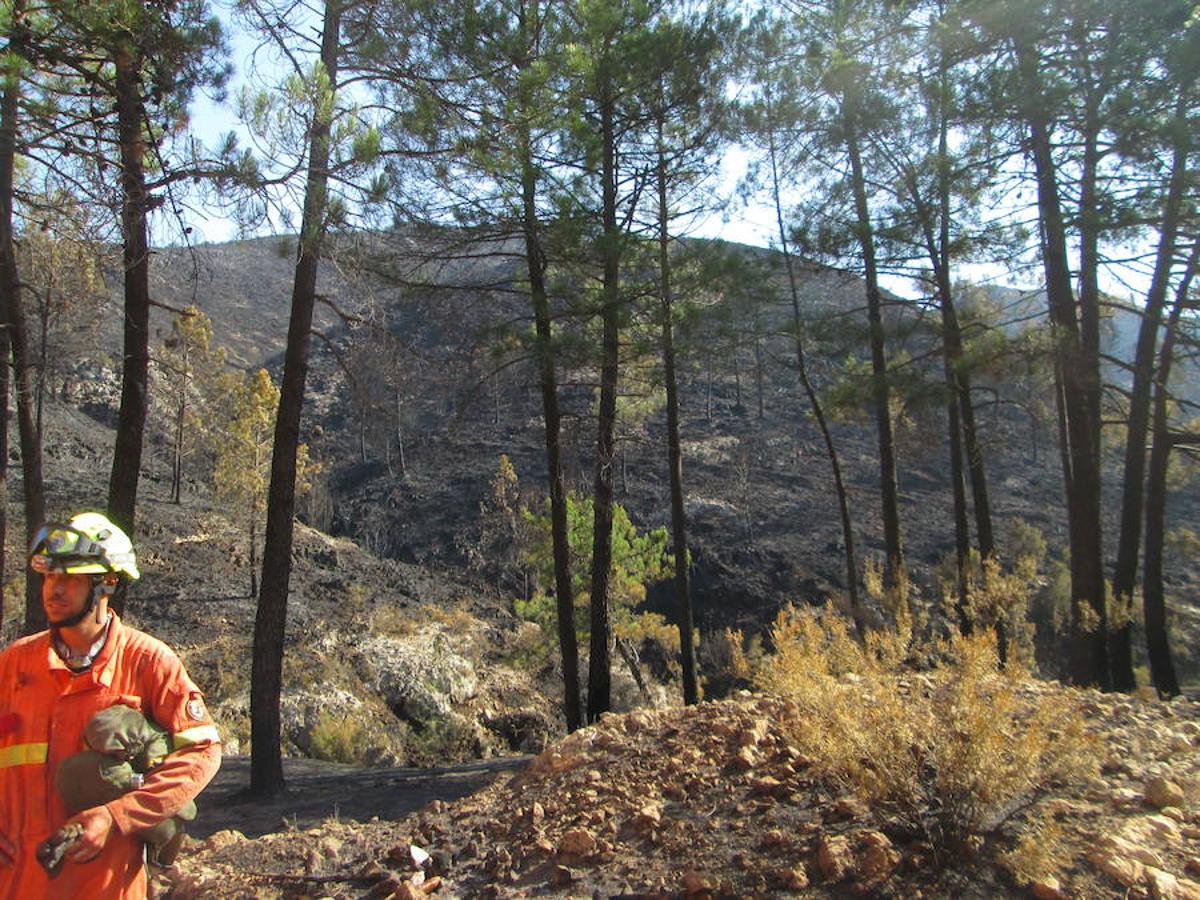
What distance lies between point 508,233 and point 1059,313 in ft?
20.9

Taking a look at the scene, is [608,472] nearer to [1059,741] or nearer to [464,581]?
[1059,741]

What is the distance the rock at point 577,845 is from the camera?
140 inches

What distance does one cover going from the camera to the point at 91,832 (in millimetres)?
2176

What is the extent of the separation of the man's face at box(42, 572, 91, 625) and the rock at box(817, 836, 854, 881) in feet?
8.50

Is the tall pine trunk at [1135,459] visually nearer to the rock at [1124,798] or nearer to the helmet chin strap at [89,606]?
the rock at [1124,798]

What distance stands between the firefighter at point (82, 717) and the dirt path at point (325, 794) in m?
3.95

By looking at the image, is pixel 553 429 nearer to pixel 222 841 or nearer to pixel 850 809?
pixel 222 841

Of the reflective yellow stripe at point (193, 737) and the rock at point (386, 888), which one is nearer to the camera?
the reflective yellow stripe at point (193, 737)

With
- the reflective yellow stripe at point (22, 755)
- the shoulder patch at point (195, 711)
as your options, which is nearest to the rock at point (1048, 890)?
the shoulder patch at point (195, 711)

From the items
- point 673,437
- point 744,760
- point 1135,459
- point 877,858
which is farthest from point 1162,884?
point 673,437

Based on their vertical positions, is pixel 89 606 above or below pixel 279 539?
below

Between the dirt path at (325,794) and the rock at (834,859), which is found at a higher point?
the rock at (834,859)

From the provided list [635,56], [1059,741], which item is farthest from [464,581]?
[1059,741]

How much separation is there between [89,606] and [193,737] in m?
0.48
